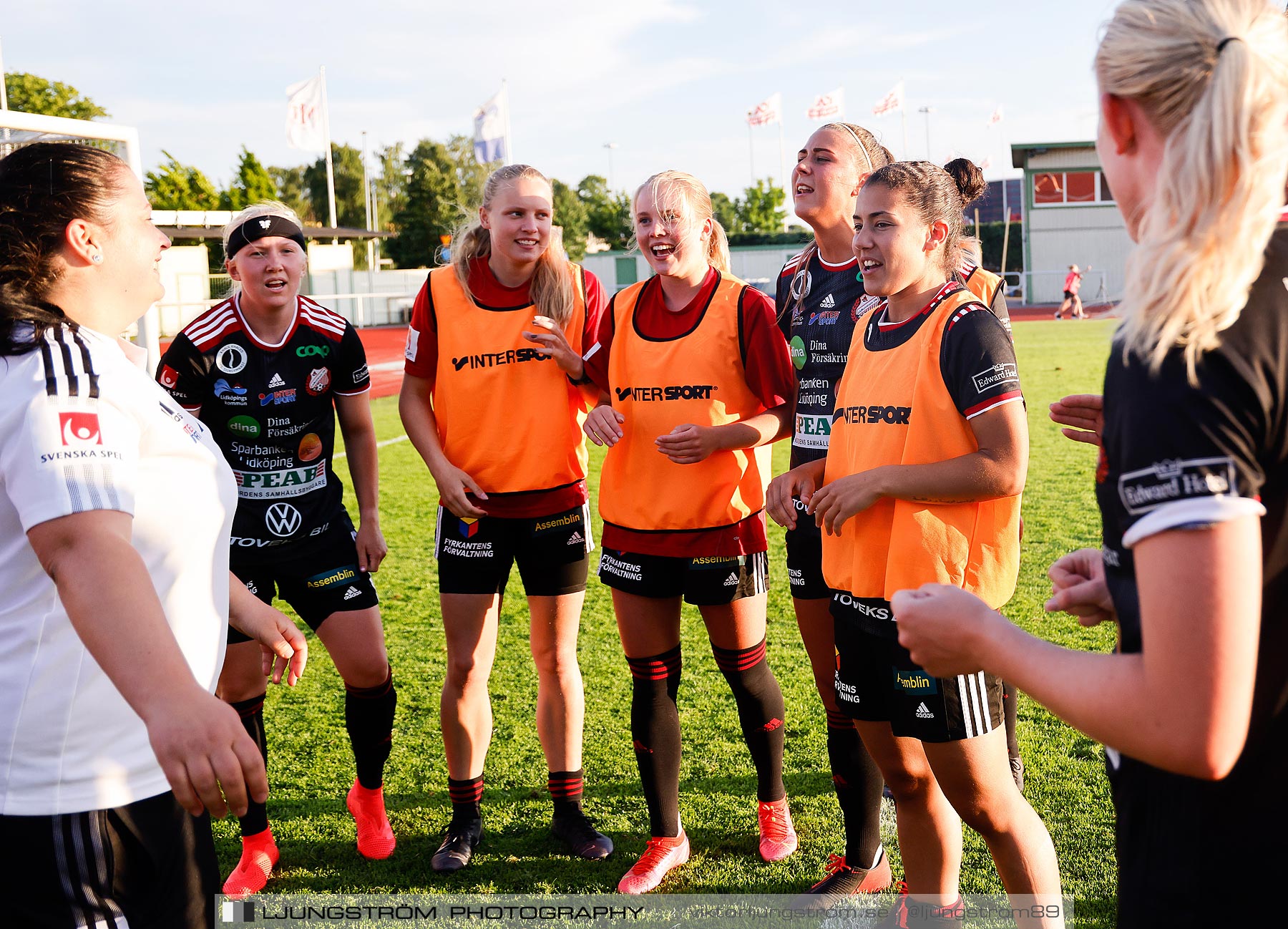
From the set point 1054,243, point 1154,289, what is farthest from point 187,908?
point 1054,243

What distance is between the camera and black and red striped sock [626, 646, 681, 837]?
3584 mm

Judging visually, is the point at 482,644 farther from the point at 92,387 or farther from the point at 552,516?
the point at 92,387

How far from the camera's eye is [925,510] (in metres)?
2.62

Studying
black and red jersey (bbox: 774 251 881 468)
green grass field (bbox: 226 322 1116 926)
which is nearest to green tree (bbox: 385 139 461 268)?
green grass field (bbox: 226 322 1116 926)

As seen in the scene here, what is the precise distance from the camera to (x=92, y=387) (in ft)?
5.33

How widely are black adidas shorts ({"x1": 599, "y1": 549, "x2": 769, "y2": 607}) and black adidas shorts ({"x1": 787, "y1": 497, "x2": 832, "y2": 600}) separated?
0.16m

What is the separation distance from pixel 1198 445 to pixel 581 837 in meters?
3.09

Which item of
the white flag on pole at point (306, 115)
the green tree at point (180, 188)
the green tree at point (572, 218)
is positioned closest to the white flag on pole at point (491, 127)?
the white flag on pole at point (306, 115)

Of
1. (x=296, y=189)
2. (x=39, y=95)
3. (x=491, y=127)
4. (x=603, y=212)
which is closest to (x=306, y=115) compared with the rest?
(x=491, y=127)

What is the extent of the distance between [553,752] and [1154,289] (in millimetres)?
3132

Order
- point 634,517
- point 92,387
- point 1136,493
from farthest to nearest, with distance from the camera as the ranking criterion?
point 634,517 < point 92,387 < point 1136,493

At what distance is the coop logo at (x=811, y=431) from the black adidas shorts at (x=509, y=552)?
0.88m

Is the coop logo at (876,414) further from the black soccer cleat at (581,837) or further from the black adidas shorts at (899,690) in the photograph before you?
the black soccer cleat at (581,837)

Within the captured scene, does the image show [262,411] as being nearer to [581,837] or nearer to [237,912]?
[237,912]
